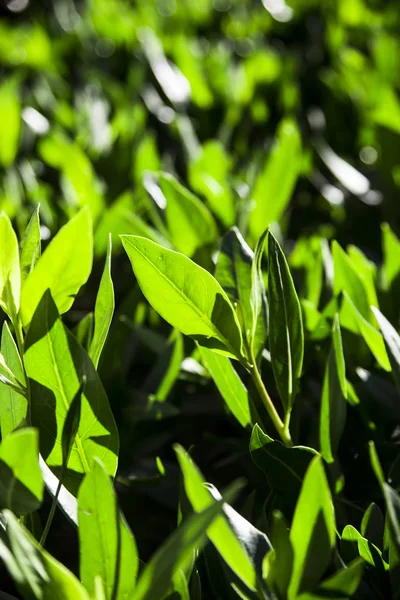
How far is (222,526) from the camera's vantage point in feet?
2.46

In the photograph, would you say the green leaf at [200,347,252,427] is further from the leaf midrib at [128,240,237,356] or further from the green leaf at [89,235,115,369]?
the green leaf at [89,235,115,369]

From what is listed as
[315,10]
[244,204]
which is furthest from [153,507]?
[315,10]

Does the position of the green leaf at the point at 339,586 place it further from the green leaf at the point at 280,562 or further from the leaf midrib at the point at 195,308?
the leaf midrib at the point at 195,308

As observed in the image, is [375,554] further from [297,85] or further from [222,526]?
[297,85]

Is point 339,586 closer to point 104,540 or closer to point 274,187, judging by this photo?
point 104,540

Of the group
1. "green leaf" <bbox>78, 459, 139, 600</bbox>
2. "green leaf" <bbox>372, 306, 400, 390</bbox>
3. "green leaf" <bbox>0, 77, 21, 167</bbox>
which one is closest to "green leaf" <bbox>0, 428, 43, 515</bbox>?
"green leaf" <bbox>78, 459, 139, 600</bbox>

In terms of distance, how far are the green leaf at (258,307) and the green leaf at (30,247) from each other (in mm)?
318

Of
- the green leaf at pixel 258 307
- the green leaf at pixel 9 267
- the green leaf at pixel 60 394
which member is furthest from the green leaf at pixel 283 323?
the green leaf at pixel 9 267

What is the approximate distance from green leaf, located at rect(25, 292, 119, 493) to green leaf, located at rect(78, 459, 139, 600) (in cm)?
17

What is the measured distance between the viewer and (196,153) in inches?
82.0

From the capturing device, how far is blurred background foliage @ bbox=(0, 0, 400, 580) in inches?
53.2

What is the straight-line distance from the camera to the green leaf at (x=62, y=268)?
3.33 feet

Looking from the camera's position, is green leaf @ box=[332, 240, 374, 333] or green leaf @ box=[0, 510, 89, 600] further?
green leaf @ box=[332, 240, 374, 333]

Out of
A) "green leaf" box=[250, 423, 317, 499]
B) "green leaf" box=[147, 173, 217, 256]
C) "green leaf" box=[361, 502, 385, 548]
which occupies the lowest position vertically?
"green leaf" box=[361, 502, 385, 548]
